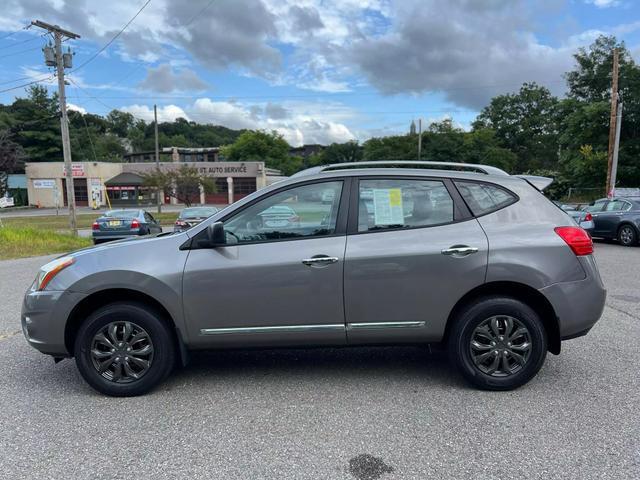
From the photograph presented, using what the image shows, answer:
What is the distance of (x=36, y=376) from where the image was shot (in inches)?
164

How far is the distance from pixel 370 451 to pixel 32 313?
9.26 ft

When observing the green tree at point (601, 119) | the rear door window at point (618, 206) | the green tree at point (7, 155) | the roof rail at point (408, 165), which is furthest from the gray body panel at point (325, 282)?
the green tree at point (7, 155)

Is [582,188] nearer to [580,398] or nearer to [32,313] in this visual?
[580,398]

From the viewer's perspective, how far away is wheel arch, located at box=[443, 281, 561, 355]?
368 centimetres

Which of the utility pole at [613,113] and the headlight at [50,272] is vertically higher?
the utility pole at [613,113]

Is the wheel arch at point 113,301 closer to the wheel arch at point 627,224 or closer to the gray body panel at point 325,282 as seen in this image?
the gray body panel at point 325,282

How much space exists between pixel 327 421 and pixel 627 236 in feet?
46.1

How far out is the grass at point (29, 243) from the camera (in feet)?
42.7

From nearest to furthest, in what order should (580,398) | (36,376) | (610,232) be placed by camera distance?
(580,398), (36,376), (610,232)

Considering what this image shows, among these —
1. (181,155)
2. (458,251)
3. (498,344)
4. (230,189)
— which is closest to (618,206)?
(498,344)

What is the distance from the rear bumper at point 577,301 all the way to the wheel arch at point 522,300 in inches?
2.0

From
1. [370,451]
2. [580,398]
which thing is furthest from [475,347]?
[370,451]

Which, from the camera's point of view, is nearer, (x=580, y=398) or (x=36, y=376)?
(x=580, y=398)

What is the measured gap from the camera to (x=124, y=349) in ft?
12.0
